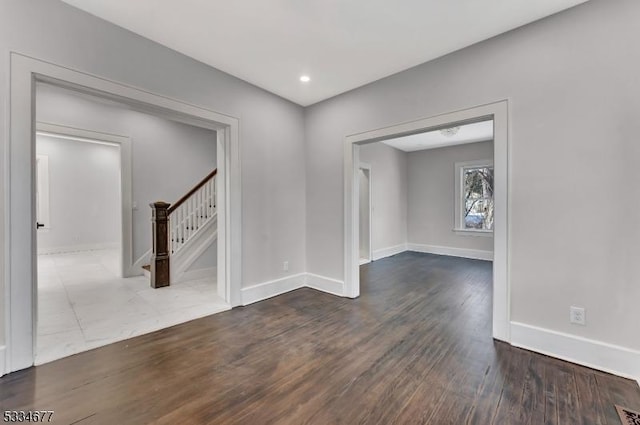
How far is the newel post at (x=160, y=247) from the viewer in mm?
4051

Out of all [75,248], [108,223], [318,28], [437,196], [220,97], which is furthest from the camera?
[108,223]

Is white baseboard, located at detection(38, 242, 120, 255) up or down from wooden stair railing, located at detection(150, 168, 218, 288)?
down

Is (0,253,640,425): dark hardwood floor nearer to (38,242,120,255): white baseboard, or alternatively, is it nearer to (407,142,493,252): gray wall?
(407,142,493,252): gray wall

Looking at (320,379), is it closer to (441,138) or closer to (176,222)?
(176,222)

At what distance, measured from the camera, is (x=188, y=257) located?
4.50m

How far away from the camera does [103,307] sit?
3.18 metres

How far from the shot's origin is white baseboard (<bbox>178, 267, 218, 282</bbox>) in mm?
4426

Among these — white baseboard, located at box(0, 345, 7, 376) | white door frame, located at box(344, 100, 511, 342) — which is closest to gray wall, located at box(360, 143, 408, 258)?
white door frame, located at box(344, 100, 511, 342)

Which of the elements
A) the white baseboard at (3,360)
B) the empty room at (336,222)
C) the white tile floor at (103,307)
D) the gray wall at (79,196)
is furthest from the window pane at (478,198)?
the gray wall at (79,196)

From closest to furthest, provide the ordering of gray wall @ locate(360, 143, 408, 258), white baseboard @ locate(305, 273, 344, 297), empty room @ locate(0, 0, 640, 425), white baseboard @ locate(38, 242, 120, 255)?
empty room @ locate(0, 0, 640, 425) → white baseboard @ locate(305, 273, 344, 297) → gray wall @ locate(360, 143, 408, 258) → white baseboard @ locate(38, 242, 120, 255)

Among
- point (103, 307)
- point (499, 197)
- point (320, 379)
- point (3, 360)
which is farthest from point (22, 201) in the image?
point (499, 197)

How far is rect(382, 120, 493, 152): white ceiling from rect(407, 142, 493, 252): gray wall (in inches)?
9.4

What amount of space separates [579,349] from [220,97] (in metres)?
4.11

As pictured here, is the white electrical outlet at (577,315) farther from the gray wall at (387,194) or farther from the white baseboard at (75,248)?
the white baseboard at (75,248)
